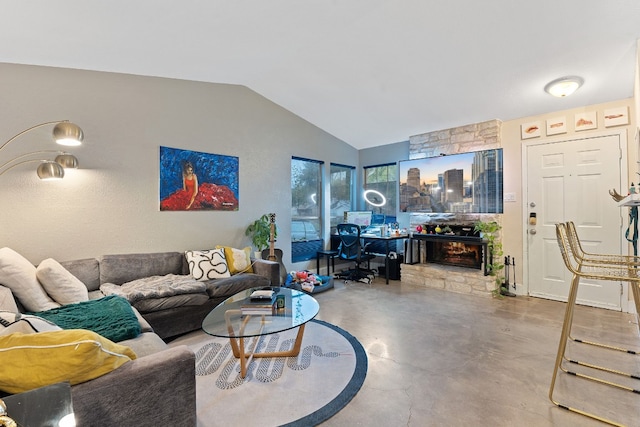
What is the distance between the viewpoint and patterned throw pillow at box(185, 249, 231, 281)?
11.2 feet

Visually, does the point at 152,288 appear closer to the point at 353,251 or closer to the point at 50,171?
the point at 50,171

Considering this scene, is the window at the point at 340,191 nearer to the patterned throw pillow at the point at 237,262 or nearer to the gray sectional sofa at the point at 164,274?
the patterned throw pillow at the point at 237,262

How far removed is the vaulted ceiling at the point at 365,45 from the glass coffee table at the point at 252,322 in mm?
2406

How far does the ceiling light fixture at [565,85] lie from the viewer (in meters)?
3.18

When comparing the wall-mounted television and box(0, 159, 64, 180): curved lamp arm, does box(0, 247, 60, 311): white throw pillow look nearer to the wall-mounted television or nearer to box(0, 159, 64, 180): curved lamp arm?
box(0, 159, 64, 180): curved lamp arm

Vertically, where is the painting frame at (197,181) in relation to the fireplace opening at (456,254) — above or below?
above

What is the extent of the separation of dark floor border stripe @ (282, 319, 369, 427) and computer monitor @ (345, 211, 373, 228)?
126 inches

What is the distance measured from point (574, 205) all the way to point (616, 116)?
3.62 feet

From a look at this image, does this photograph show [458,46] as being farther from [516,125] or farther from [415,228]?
[415,228]

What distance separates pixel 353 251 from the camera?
16.5ft

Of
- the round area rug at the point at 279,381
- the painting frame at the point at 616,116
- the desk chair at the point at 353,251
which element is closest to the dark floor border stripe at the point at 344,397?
the round area rug at the point at 279,381

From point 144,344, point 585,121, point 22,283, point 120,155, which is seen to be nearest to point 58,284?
point 22,283

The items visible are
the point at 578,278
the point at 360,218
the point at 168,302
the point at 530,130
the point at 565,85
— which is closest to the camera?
the point at 578,278

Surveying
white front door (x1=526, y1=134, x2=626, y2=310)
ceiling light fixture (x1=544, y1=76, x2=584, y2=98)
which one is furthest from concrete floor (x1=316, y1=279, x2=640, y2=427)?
ceiling light fixture (x1=544, y1=76, x2=584, y2=98)
